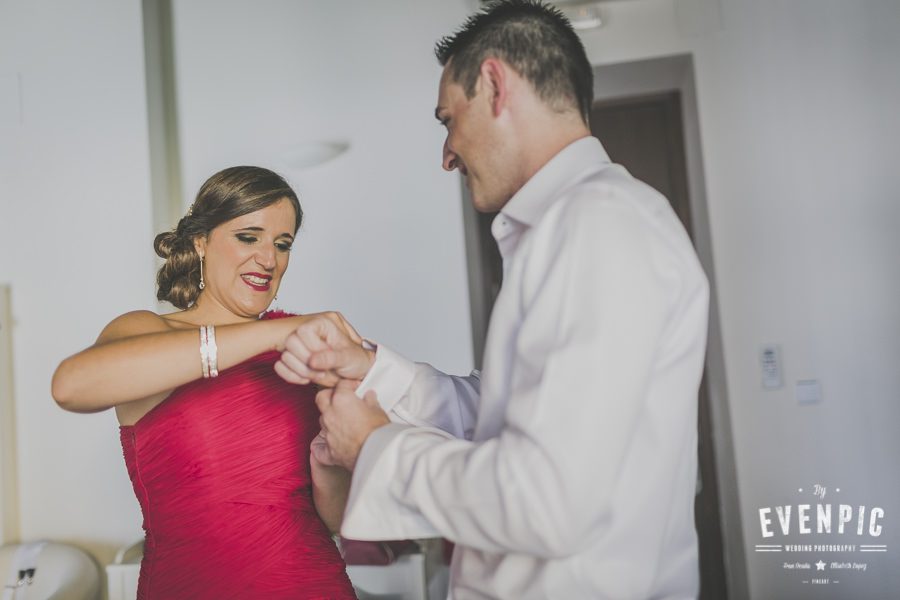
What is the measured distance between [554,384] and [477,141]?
428 millimetres

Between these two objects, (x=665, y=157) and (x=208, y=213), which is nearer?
(x=208, y=213)

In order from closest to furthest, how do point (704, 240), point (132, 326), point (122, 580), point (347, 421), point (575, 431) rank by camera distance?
1. point (575, 431)
2. point (347, 421)
3. point (132, 326)
4. point (122, 580)
5. point (704, 240)

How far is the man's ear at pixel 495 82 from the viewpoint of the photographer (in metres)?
1.04

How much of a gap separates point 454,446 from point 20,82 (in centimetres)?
266

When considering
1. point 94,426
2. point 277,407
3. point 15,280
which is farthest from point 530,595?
point 15,280

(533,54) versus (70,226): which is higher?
(70,226)

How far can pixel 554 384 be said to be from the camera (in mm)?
774

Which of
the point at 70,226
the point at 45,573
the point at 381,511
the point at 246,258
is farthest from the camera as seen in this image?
the point at 70,226

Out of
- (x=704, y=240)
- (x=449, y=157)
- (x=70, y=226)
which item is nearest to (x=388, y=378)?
(x=449, y=157)

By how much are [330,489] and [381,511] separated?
71 centimetres

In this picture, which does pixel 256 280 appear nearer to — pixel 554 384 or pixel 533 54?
pixel 533 54

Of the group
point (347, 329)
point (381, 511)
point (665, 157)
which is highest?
point (665, 157)

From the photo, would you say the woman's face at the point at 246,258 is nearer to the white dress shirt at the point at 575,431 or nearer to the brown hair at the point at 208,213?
the brown hair at the point at 208,213

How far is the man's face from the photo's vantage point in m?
1.06
